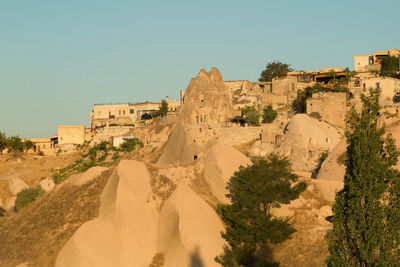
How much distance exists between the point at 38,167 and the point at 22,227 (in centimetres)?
3851

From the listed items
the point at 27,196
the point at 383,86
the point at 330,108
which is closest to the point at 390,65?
the point at 383,86

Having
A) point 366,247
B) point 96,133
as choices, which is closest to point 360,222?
point 366,247

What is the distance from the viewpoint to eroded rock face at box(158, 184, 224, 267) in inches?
1449

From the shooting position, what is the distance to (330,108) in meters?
61.9

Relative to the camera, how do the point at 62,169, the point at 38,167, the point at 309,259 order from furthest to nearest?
the point at 38,167
the point at 62,169
the point at 309,259

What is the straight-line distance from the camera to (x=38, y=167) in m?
78.4

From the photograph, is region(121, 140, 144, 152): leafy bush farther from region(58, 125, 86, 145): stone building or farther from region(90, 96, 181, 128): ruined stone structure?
region(90, 96, 181, 128): ruined stone structure

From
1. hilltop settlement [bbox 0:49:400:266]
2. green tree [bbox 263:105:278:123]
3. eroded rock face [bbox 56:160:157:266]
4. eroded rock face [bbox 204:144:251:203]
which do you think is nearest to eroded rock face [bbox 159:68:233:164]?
hilltop settlement [bbox 0:49:400:266]

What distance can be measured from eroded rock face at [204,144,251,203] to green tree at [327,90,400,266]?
69.3ft

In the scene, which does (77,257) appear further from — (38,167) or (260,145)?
(38,167)

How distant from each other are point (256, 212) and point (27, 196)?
3140 cm

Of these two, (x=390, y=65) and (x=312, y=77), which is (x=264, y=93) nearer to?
(x=312, y=77)

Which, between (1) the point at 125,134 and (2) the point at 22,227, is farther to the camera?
(1) the point at 125,134

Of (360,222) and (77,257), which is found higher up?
(360,222)
